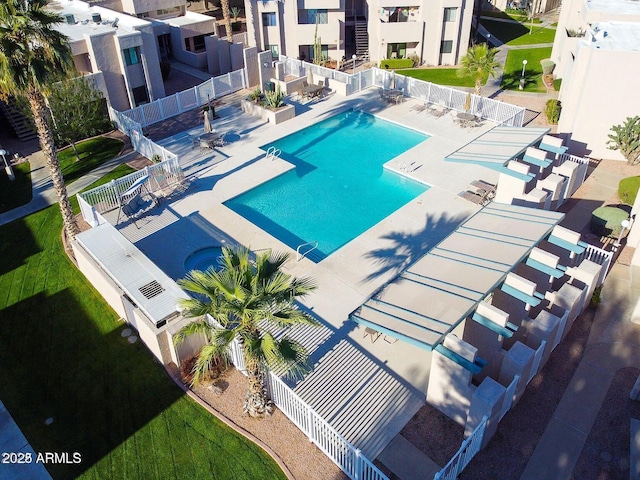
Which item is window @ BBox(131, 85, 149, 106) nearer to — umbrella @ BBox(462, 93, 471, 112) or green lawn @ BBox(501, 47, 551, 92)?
umbrella @ BBox(462, 93, 471, 112)

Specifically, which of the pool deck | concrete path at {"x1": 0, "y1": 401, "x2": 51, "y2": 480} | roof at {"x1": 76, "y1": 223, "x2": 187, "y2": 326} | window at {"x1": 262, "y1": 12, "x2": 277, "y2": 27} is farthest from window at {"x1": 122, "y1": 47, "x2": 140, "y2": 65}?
concrete path at {"x1": 0, "y1": 401, "x2": 51, "y2": 480}

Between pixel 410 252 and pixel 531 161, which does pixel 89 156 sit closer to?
pixel 410 252

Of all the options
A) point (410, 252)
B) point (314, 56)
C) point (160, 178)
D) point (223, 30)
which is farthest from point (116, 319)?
point (223, 30)

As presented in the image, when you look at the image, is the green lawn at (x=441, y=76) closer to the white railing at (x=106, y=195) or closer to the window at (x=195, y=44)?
the window at (x=195, y=44)

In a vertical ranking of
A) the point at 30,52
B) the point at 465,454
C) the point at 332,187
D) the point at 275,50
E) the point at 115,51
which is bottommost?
the point at 332,187

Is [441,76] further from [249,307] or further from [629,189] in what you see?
[249,307]

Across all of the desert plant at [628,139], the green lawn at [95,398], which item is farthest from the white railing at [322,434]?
the desert plant at [628,139]

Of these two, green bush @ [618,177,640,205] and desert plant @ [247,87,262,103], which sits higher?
desert plant @ [247,87,262,103]

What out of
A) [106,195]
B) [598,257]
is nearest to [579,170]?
[598,257]
